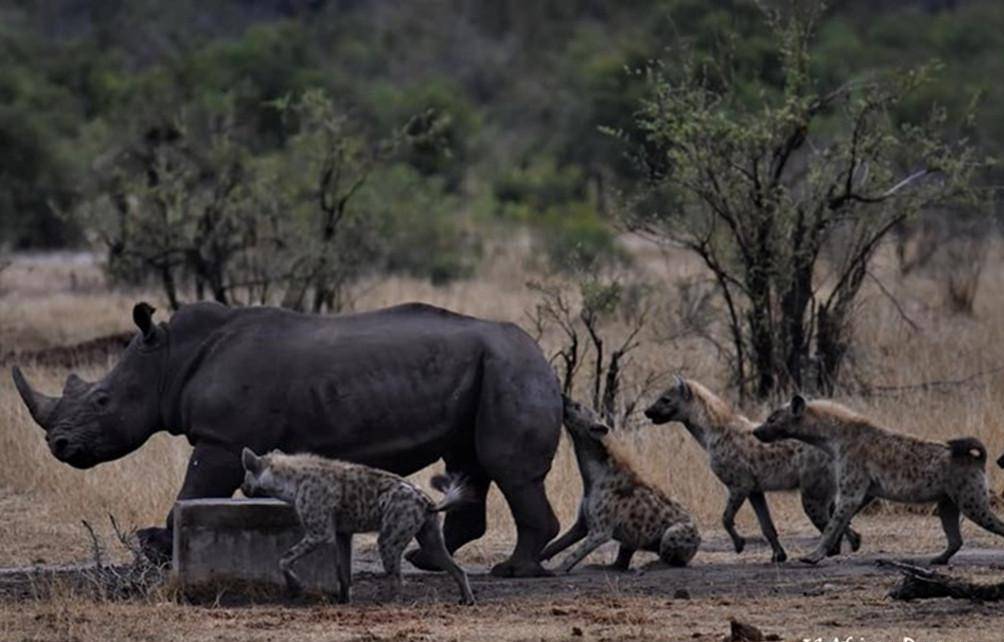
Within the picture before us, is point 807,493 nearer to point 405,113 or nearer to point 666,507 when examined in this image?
point 666,507

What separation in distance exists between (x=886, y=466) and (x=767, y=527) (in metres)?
0.79

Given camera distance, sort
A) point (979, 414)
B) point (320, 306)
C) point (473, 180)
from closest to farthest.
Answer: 1. point (979, 414)
2. point (320, 306)
3. point (473, 180)

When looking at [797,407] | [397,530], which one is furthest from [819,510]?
[397,530]

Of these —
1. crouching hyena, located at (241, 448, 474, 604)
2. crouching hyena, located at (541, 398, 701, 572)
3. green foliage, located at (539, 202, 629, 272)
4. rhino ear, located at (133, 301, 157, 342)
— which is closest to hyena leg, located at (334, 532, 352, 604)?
crouching hyena, located at (241, 448, 474, 604)

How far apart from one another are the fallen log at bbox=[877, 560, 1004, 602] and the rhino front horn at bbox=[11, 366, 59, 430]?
453 centimetres

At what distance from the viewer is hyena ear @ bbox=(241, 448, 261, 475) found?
418 inches

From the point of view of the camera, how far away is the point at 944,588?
32.3ft

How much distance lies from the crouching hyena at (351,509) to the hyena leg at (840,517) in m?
2.20

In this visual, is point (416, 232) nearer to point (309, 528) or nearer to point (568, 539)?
point (568, 539)

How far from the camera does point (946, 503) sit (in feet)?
38.5

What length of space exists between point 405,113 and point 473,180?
8.13 ft

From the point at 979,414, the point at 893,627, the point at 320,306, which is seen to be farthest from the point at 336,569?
the point at 320,306

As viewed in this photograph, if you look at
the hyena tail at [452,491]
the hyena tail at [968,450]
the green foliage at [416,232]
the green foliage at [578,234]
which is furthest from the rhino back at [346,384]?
the green foliage at [416,232]

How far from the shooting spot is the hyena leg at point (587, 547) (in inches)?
461
